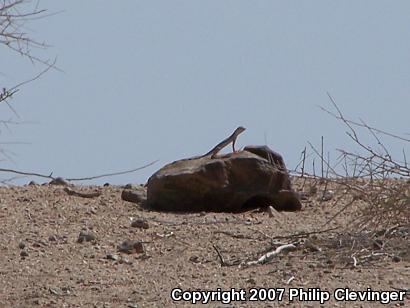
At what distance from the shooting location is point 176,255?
7973 millimetres

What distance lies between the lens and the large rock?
10.2m

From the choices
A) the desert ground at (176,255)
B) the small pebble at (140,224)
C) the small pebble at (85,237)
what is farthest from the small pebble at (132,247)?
the small pebble at (140,224)

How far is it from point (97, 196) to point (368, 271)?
13.4ft

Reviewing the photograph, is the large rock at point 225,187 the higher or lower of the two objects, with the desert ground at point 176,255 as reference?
higher

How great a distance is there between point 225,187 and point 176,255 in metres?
2.24

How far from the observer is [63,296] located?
688 centimetres

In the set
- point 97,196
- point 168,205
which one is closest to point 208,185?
point 168,205

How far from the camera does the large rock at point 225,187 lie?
10.2 meters

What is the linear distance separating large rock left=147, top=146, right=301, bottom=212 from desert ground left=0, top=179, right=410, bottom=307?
0.25 meters

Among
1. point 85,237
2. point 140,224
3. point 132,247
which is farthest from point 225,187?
point 132,247

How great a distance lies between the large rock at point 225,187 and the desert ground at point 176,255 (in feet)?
0.82

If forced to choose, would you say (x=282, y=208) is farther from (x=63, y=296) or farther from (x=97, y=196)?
(x=63, y=296)

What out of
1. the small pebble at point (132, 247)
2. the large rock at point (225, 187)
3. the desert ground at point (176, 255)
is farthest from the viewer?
the large rock at point (225, 187)

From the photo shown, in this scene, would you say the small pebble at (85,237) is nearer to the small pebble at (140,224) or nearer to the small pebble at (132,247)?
the small pebble at (132,247)
